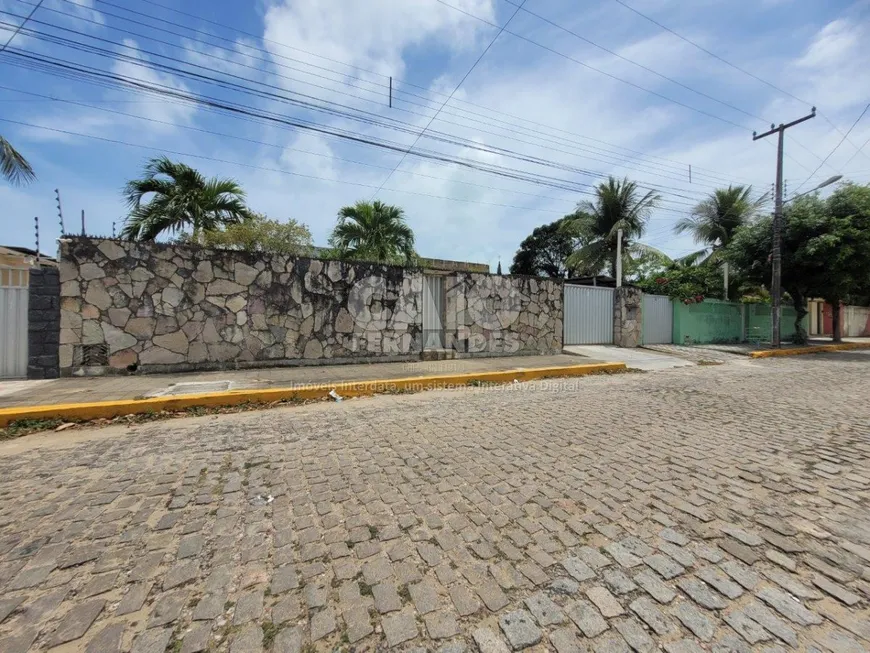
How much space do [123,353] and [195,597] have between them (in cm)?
661

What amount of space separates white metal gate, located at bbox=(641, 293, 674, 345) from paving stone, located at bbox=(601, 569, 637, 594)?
1314 cm

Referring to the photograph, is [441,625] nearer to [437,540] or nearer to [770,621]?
[437,540]

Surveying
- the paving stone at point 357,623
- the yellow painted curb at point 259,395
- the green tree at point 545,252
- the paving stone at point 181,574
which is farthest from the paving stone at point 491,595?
the green tree at point 545,252

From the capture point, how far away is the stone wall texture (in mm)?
6551

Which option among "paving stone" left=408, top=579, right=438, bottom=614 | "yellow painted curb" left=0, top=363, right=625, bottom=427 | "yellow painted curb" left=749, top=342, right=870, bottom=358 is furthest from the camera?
"yellow painted curb" left=749, top=342, right=870, bottom=358

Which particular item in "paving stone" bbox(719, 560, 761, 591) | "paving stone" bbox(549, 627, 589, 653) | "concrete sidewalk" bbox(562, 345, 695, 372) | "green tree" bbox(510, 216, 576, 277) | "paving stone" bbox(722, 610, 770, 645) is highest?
"green tree" bbox(510, 216, 576, 277)

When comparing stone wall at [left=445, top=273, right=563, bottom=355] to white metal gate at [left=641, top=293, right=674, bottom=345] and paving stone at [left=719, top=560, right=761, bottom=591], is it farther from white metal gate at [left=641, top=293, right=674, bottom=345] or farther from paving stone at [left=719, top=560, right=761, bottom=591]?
paving stone at [left=719, top=560, right=761, bottom=591]

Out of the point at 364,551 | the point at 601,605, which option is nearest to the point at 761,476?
the point at 601,605

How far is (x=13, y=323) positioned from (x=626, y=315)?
14.6 metres

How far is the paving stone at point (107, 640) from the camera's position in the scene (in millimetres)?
1500

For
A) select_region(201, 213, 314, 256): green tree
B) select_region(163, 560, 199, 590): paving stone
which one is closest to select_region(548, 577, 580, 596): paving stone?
select_region(163, 560, 199, 590): paving stone

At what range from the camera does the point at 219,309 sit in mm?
7324

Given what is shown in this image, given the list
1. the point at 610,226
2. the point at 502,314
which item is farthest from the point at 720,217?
the point at 502,314

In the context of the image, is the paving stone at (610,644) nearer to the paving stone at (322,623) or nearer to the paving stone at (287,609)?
the paving stone at (322,623)
